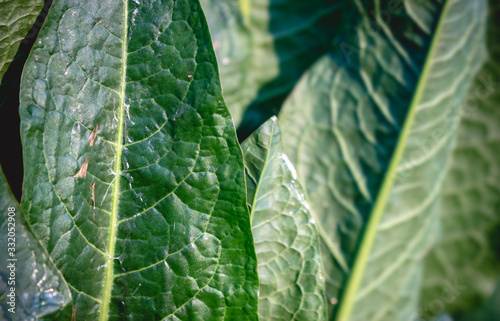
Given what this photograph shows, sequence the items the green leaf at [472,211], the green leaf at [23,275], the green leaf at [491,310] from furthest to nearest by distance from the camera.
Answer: the green leaf at [491,310] < the green leaf at [472,211] < the green leaf at [23,275]

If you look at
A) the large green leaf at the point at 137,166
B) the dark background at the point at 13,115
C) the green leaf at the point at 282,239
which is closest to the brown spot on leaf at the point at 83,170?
the large green leaf at the point at 137,166

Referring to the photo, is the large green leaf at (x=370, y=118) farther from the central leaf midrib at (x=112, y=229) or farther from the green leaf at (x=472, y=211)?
the central leaf midrib at (x=112, y=229)

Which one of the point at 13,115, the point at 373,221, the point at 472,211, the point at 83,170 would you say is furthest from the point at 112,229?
the point at 472,211

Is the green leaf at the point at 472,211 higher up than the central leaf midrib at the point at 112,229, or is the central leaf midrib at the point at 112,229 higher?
the central leaf midrib at the point at 112,229

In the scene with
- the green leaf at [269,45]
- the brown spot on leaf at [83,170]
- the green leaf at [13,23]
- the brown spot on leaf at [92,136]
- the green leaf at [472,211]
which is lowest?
the green leaf at [472,211]

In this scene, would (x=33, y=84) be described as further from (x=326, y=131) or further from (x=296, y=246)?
(x=326, y=131)

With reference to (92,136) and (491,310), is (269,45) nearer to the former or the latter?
(92,136)

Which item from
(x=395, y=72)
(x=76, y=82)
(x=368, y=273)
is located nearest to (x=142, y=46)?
(x=76, y=82)

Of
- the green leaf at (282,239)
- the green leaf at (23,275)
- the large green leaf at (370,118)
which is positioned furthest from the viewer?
the large green leaf at (370,118)
